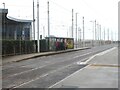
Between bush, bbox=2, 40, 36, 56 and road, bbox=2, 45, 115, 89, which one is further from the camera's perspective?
bush, bbox=2, 40, 36, 56

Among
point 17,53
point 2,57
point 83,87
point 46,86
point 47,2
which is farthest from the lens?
point 47,2

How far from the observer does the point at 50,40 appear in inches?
1986

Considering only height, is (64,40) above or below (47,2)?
below

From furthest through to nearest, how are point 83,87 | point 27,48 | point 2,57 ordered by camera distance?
point 27,48
point 2,57
point 83,87

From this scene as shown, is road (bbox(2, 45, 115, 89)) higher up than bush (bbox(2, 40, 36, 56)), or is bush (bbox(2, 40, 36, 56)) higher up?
bush (bbox(2, 40, 36, 56))

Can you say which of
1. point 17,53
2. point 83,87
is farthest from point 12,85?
point 17,53

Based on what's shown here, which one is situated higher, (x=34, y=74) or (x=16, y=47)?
(x=16, y=47)

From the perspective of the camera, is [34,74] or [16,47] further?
[16,47]

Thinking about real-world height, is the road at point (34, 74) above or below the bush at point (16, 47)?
below

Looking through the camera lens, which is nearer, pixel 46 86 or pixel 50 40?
pixel 46 86

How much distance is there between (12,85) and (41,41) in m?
34.9

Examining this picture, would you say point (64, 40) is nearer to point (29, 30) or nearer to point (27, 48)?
point (29, 30)

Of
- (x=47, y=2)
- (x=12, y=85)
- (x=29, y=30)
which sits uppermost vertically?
(x=47, y=2)

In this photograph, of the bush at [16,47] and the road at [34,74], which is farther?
the bush at [16,47]
